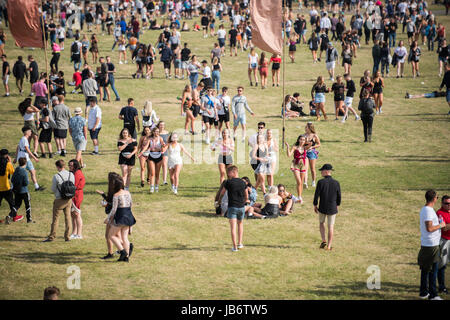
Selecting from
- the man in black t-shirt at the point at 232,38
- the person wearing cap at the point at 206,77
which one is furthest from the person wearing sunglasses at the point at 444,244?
the man in black t-shirt at the point at 232,38

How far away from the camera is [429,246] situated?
33.4 feet

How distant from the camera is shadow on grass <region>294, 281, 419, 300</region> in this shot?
34.6 feet

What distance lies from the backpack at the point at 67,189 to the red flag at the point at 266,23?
858 cm

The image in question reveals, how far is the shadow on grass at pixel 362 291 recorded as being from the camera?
10547 mm

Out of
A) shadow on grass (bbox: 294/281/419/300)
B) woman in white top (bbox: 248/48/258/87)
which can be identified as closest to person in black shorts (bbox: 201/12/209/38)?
woman in white top (bbox: 248/48/258/87)

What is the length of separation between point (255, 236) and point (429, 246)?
180 inches

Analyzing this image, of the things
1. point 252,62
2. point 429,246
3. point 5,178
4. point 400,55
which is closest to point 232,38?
point 252,62

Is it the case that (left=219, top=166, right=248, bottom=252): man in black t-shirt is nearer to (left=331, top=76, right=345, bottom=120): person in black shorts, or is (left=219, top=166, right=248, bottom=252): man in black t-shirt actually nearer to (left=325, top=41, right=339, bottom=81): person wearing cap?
(left=331, top=76, right=345, bottom=120): person in black shorts

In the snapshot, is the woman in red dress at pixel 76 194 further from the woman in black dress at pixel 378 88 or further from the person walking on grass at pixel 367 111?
the woman in black dress at pixel 378 88

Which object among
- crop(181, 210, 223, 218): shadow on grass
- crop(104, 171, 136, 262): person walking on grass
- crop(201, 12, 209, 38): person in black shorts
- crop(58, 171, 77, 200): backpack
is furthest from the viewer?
crop(201, 12, 209, 38): person in black shorts

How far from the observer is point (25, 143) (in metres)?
16.2

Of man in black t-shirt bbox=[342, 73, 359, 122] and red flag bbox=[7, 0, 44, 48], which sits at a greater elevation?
red flag bbox=[7, 0, 44, 48]

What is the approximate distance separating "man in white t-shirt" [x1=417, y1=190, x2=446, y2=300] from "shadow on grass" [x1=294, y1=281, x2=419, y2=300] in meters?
0.41
